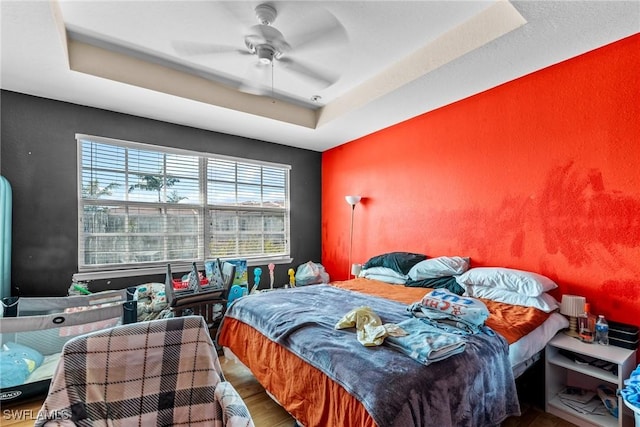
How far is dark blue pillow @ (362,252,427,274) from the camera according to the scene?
3336mm

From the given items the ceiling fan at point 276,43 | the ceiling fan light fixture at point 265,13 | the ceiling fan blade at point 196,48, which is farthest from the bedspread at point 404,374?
the ceiling fan light fixture at point 265,13

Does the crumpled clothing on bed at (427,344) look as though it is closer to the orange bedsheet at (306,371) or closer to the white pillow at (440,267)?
the orange bedsheet at (306,371)

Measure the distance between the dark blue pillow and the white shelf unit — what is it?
141 centimetres

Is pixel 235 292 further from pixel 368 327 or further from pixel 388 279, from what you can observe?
pixel 368 327

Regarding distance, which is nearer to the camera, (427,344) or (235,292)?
(427,344)

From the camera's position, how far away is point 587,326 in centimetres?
210

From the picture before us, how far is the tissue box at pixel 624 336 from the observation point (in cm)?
194

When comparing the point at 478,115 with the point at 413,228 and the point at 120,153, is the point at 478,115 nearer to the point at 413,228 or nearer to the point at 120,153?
the point at 413,228

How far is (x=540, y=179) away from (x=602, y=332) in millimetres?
1199

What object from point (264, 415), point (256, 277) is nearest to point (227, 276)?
point (256, 277)

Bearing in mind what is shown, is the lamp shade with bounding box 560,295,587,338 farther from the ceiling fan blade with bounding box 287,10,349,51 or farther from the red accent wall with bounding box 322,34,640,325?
the ceiling fan blade with bounding box 287,10,349,51

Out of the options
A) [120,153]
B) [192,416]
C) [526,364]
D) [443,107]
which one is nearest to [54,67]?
[120,153]

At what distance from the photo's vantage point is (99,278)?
3172 mm

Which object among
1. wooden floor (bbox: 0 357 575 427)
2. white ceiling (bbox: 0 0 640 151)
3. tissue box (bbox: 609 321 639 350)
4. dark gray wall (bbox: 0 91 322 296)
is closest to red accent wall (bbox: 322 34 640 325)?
tissue box (bbox: 609 321 639 350)
